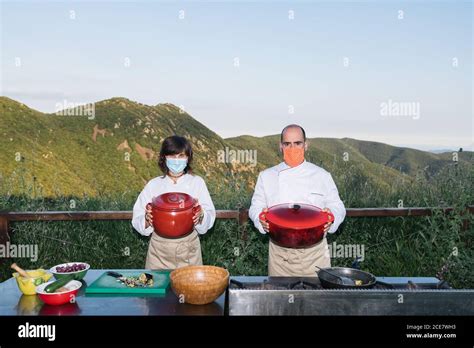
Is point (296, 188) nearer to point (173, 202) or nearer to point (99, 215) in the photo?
point (173, 202)

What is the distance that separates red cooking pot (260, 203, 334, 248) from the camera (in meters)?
2.85

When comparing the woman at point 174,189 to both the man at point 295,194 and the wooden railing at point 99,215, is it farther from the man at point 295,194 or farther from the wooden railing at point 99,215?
the wooden railing at point 99,215

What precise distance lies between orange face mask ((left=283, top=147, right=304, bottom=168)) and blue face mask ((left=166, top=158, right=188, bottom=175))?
849mm

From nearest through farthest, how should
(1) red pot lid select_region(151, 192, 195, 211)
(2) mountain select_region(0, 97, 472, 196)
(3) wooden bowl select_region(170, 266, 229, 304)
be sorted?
(3) wooden bowl select_region(170, 266, 229, 304) → (1) red pot lid select_region(151, 192, 195, 211) → (2) mountain select_region(0, 97, 472, 196)

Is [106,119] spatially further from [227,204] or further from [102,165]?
[227,204]

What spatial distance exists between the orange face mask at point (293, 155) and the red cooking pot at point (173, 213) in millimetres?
907

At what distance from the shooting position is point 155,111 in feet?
199

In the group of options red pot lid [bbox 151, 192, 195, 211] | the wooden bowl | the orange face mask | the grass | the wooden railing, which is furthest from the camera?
the grass

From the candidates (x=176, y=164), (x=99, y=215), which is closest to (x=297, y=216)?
(x=176, y=164)

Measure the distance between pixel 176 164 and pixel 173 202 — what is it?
644 millimetres

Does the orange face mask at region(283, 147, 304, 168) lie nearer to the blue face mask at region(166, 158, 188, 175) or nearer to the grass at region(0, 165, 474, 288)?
the blue face mask at region(166, 158, 188, 175)

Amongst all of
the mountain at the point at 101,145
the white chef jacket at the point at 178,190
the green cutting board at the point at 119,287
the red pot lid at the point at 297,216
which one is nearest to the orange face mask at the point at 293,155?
the red pot lid at the point at 297,216

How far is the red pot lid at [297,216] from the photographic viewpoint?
285 cm

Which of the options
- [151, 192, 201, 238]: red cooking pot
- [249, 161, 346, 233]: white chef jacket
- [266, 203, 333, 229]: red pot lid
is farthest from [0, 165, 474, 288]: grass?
[266, 203, 333, 229]: red pot lid
